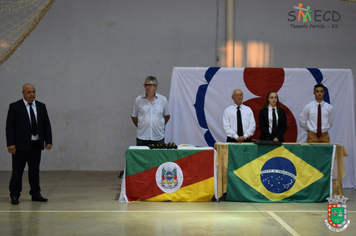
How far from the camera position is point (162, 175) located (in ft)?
19.4

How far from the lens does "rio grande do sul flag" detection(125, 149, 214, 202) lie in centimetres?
590

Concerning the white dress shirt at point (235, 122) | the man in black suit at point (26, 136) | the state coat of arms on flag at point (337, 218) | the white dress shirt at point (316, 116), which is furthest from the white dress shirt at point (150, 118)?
the state coat of arms on flag at point (337, 218)

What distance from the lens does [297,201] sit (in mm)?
6051

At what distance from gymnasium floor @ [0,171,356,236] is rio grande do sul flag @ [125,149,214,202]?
151mm

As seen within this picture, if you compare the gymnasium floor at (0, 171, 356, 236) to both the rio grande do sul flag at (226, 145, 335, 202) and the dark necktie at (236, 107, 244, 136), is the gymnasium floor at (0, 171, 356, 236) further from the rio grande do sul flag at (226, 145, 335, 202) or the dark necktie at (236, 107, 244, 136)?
the dark necktie at (236, 107, 244, 136)

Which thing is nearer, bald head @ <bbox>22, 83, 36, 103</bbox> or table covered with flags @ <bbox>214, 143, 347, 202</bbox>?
bald head @ <bbox>22, 83, 36, 103</bbox>

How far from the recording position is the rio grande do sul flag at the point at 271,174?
6.02m

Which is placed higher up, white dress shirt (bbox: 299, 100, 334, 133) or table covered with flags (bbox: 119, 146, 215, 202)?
white dress shirt (bbox: 299, 100, 334, 133)

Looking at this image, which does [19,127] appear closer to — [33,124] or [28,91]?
[33,124]

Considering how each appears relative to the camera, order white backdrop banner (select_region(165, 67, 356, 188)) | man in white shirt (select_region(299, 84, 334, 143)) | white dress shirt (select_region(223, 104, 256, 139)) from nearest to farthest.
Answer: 1. white dress shirt (select_region(223, 104, 256, 139))
2. man in white shirt (select_region(299, 84, 334, 143))
3. white backdrop banner (select_region(165, 67, 356, 188))

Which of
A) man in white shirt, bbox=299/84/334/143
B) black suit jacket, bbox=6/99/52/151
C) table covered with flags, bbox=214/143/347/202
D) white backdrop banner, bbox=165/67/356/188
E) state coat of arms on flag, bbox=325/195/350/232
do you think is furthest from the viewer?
white backdrop banner, bbox=165/67/356/188

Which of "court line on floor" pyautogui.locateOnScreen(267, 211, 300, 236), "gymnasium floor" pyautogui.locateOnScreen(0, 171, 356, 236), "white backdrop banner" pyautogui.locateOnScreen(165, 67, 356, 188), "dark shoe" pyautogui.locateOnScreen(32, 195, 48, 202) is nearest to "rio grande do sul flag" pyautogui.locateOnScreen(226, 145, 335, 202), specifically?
"gymnasium floor" pyautogui.locateOnScreen(0, 171, 356, 236)

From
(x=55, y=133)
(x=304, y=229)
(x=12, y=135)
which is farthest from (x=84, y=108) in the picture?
(x=304, y=229)

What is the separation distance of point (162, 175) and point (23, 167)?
1.80 meters
